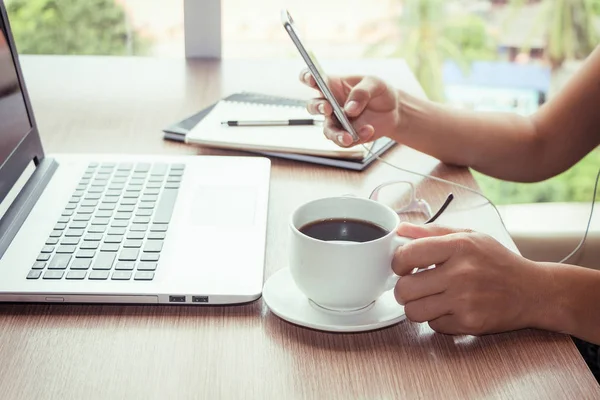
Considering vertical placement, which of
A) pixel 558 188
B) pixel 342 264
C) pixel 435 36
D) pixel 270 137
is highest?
pixel 342 264

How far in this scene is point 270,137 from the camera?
3.31 feet

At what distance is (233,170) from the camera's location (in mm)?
905

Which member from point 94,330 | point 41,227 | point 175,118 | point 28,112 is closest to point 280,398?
point 94,330

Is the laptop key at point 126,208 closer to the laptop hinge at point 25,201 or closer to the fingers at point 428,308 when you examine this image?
the laptop hinge at point 25,201

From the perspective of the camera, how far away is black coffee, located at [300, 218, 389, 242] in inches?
24.8

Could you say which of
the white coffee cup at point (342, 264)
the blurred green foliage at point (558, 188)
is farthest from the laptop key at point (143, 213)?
the blurred green foliage at point (558, 188)

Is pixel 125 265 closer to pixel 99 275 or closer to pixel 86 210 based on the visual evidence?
pixel 99 275

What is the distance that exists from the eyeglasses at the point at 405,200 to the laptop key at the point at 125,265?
31cm

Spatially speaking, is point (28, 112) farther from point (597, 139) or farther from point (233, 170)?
point (597, 139)

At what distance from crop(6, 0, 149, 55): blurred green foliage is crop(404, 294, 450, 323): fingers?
4488 millimetres

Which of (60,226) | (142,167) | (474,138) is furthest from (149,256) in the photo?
(474,138)

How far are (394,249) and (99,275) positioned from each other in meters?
0.28

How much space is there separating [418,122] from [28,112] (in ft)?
1.75

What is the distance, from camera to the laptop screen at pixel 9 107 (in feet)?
2.55
